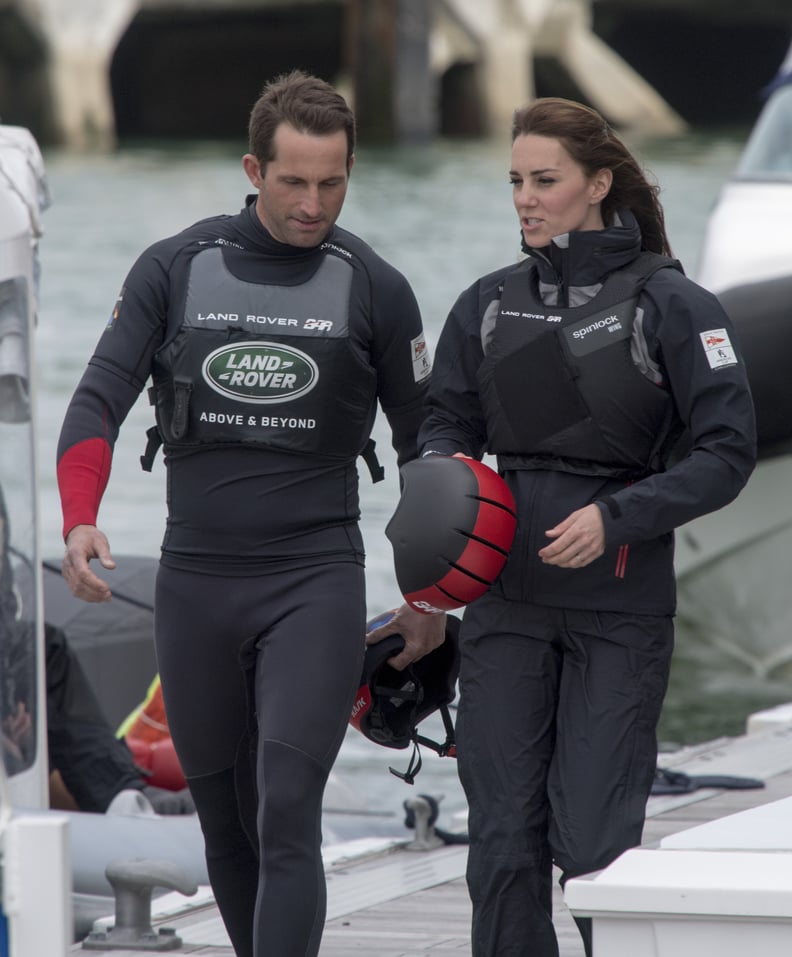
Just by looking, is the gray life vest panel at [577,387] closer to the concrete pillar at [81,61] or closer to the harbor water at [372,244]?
the harbor water at [372,244]

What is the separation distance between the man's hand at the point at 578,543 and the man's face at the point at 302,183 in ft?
2.53

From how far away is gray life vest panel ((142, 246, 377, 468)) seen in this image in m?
3.65

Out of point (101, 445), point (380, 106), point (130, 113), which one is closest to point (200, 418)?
point (101, 445)

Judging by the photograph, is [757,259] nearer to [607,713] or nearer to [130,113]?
[607,713]

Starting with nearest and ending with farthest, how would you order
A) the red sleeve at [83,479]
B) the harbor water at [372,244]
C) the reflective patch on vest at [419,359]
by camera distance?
1. the red sleeve at [83,479]
2. the reflective patch on vest at [419,359]
3. the harbor water at [372,244]

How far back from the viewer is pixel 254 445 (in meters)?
3.66

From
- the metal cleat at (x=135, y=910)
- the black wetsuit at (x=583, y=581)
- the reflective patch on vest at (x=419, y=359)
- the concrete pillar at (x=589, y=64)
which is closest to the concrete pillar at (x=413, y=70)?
the concrete pillar at (x=589, y=64)

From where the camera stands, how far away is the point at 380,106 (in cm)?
3622

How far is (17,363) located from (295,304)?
79 cm

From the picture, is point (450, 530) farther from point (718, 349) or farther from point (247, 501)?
point (718, 349)

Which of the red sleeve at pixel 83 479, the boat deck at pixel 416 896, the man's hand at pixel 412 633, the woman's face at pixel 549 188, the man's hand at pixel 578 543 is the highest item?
the woman's face at pixel 549 188

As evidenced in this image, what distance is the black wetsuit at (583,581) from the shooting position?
3.40 meters

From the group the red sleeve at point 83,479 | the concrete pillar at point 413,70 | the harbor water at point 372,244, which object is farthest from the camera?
the concrete pillar at point 413,70

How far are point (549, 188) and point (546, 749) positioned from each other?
3.23 feet
